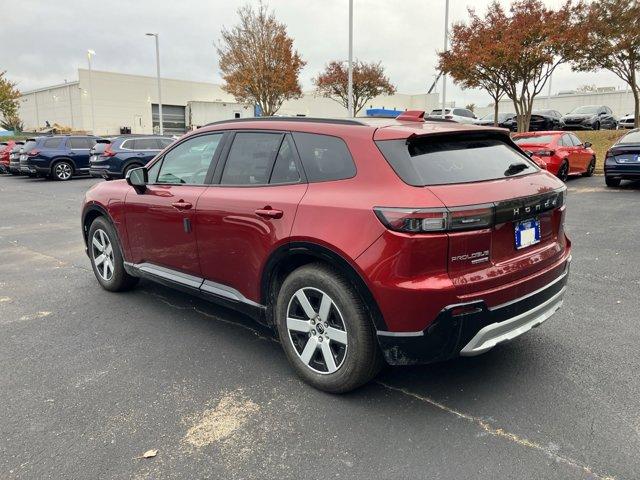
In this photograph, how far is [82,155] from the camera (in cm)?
2092

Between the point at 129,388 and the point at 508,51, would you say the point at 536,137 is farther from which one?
the point at 129,388

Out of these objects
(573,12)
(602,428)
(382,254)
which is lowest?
(602,428)

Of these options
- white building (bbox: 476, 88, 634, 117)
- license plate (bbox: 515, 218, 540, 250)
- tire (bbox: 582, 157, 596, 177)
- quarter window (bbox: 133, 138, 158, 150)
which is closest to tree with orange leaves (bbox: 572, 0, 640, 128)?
tire (bbox: 582, 157, 596, 177)

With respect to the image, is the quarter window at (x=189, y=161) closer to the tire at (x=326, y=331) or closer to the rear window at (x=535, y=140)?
the tire at (x=326, y=331)

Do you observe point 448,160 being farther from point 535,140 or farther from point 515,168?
point 535,140

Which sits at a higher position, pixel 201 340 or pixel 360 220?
pixel 360 220

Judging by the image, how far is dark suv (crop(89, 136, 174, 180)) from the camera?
1748 centimetres

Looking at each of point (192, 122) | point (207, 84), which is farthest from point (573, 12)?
point (207, 84)

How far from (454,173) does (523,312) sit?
3.01ft

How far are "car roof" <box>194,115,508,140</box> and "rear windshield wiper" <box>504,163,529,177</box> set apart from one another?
287 mm

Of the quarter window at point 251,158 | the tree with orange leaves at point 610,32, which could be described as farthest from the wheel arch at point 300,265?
the tree with orange leaves at point 610,32

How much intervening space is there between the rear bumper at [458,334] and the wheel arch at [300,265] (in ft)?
0.54

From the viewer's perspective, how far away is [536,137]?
13.7 meters

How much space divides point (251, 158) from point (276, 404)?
173 centimetres
